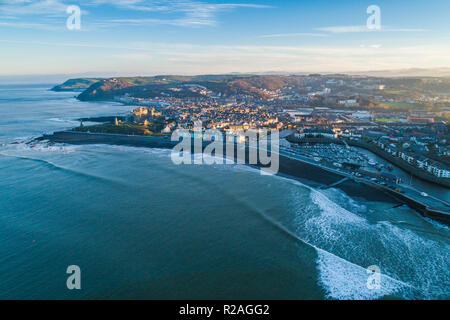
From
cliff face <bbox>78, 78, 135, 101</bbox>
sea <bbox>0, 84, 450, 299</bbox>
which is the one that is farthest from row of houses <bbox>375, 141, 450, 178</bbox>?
cliff face <bbox>78, 78, 135, 101</bbox>

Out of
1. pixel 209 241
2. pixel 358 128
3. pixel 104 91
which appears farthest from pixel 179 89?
pixel 209 241

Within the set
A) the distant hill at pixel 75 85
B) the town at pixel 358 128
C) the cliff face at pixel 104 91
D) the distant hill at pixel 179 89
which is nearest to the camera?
the town at pixel 358 128

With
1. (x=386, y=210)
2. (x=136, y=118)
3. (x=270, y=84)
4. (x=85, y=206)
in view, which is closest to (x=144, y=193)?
(x=85, y=206)

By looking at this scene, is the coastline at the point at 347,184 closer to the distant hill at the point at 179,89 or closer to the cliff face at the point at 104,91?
the distant hill at the point at 179,89

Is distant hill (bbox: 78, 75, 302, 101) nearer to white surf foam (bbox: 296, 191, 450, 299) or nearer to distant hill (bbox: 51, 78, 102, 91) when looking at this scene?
distant hill (bbox: 51, 78, 102, 91)

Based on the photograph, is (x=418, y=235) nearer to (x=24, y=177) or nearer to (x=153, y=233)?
(x=153, y=233)

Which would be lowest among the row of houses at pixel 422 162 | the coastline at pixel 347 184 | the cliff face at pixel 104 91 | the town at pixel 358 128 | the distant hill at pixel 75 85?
the coastline at pixel 347 184

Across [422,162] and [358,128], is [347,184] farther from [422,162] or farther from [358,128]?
[358,128]

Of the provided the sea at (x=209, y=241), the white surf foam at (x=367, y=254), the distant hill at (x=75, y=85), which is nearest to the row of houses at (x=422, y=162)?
the sea at (x=209, y=241)
